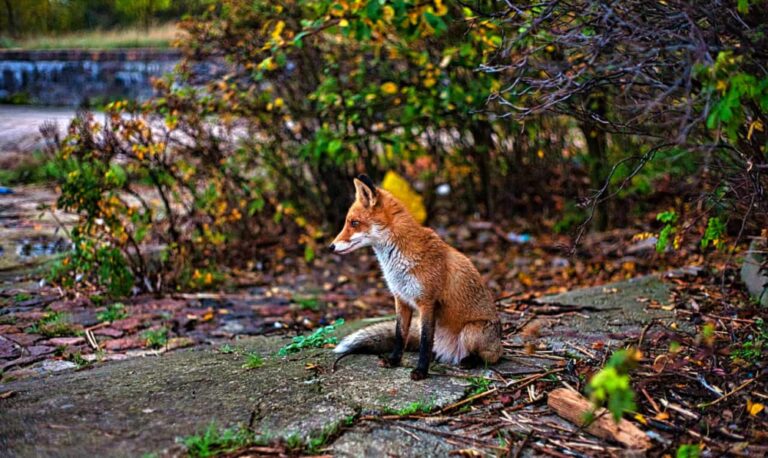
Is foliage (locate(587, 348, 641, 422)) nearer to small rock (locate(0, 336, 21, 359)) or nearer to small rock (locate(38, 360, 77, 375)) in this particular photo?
small rock (locate(38, 360, 77, 375))

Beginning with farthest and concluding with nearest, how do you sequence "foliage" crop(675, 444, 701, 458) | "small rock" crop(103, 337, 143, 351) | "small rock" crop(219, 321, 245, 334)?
"small rock" crop(219, 321, 245, 334) < "small rock" crop(103, 337, 143, 351) < "foliage" crop(675, 444, 701, 458)

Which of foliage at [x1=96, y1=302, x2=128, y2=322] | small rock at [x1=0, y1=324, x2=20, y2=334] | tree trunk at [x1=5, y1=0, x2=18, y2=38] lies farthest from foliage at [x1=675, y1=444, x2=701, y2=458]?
tree trunk at [x1=5, y1=0, x2=18, y2=38]

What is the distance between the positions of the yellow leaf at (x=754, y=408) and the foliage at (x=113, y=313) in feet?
Result: 16.4

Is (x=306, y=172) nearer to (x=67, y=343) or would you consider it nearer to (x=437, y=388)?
(x=67, y=343)

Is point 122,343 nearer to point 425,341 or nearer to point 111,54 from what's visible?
point 425,341

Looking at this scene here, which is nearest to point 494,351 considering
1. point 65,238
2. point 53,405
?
point 53,405

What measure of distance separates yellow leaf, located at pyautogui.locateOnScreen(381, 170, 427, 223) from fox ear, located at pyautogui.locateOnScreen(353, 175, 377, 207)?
5115mm

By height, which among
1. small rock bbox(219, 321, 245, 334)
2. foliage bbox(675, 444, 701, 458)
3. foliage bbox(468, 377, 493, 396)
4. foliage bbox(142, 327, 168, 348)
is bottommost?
small rock bbox(219, 321, 245, 334)

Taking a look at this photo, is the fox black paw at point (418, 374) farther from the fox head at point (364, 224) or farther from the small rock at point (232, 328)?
the small rock at point (232, 328)

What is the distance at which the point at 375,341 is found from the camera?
457cm

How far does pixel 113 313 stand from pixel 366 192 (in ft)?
10.2

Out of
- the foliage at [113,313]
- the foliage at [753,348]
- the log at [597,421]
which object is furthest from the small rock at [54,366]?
the foliage at [753,348]

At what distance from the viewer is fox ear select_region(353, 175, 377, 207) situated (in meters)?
4.35

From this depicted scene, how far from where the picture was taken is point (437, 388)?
3949 mm
